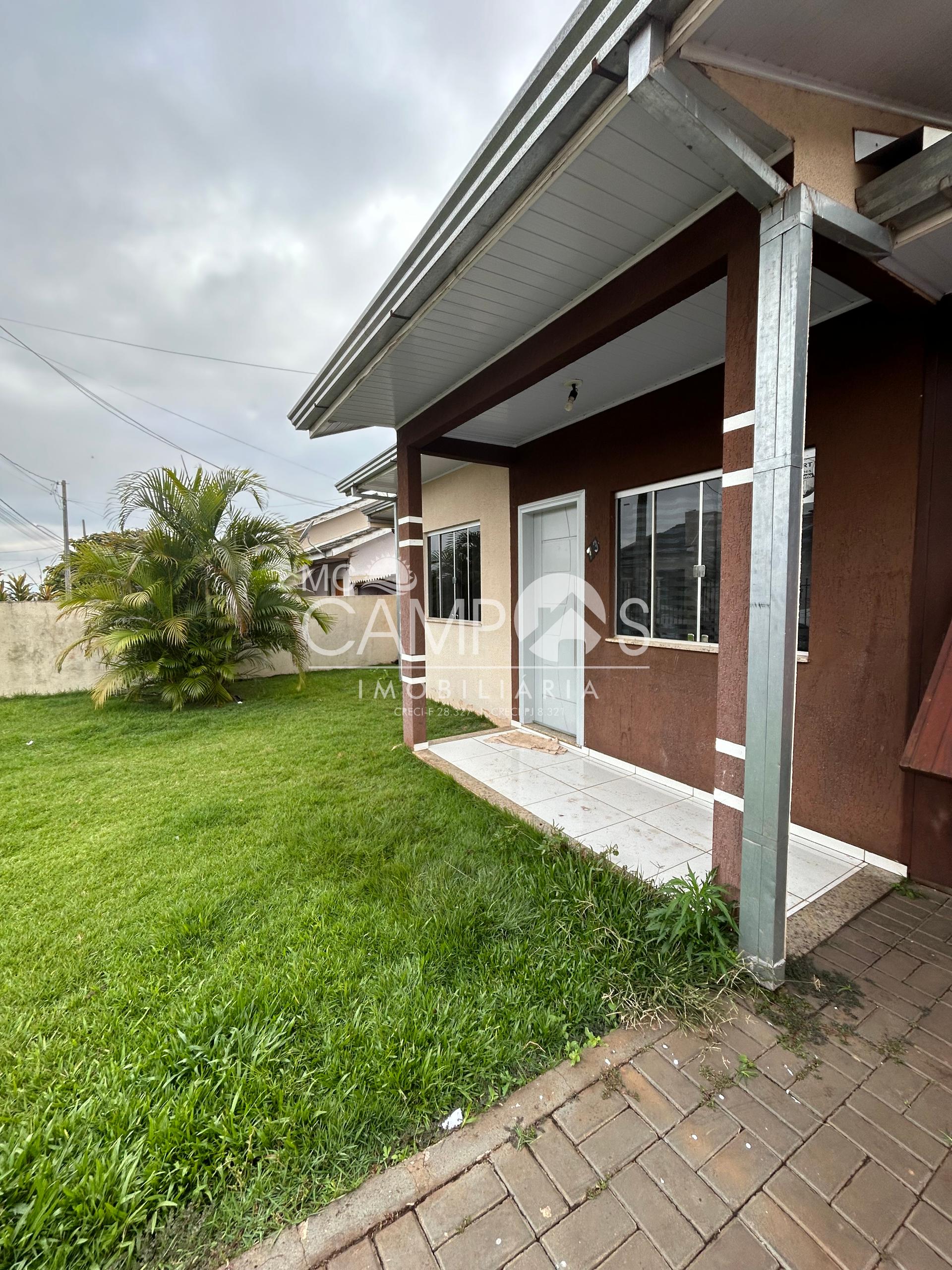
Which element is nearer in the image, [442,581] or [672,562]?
[672,562]

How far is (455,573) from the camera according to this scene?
23.7ft

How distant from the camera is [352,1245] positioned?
4.03ft

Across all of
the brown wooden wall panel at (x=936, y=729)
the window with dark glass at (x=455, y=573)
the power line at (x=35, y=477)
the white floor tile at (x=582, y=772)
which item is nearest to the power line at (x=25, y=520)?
the power line at (x=35, y=477)

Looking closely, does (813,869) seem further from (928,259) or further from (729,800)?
(928,259)

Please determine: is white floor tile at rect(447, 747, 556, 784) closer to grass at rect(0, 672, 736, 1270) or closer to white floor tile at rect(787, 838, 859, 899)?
grass at rect(0, 672, 736, 1270)

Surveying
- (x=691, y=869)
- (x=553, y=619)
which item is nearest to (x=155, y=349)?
(x=553, y=619)

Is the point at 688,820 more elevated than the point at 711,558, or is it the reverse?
the point at 711,558

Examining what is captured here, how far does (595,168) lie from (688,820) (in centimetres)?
359

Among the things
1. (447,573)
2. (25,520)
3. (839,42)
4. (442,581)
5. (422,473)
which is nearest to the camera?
(839,42)

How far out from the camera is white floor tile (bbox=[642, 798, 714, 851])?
3266 mm

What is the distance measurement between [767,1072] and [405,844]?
207cm

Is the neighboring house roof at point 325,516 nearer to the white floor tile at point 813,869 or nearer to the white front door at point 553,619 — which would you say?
the white front door at point 553,619

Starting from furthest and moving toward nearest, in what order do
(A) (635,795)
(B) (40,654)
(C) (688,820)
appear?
(B) (40,654)
(A) (635,795)
(C) (688,820)

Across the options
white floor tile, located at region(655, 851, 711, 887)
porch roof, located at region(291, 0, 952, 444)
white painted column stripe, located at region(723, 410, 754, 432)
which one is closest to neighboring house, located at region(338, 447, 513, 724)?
porch roof, located at region(291, 0, 952, 444)
